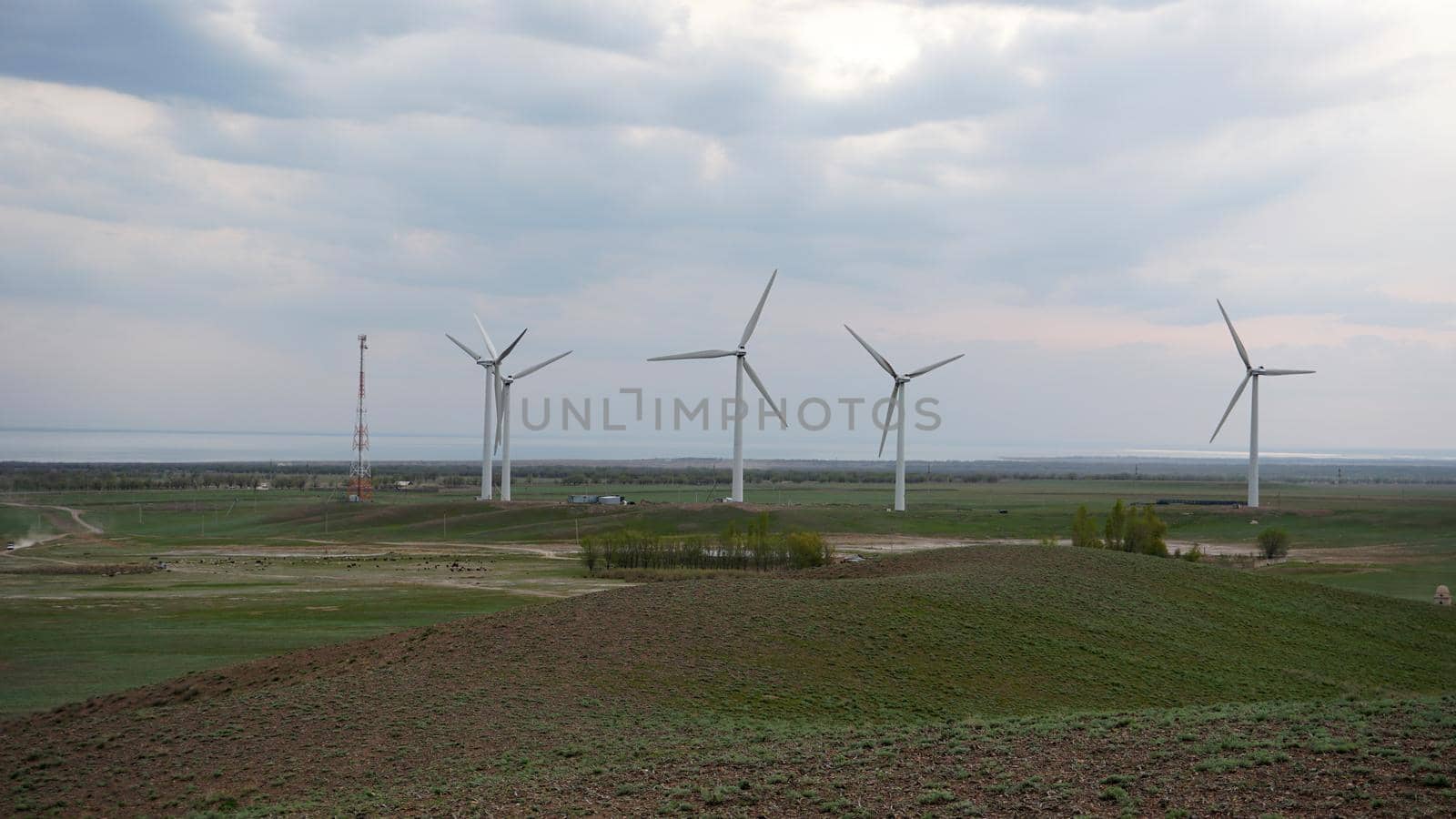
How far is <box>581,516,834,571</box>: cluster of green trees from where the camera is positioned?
67938mm

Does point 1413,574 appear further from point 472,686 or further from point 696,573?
point 472,686

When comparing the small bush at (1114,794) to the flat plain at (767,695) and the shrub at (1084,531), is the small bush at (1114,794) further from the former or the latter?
the shrub at (1084,531)

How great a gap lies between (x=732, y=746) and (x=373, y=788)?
6328 mm

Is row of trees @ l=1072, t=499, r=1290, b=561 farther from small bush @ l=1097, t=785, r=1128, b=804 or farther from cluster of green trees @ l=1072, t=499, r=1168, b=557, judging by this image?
small bush @ l=1097, t=785, r=1128, b=804

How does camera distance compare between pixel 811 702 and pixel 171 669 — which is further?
pixel 171 669

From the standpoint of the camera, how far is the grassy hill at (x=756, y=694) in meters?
16.6

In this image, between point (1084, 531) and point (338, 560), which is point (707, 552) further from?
point (338, 560)

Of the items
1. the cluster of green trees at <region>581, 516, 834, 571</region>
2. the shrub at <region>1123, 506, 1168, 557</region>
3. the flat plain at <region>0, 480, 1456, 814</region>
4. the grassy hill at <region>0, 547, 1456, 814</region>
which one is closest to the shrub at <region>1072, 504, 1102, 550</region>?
the shrub at <region>1123, 506, 1168, 557</region>

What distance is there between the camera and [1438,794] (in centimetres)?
1253

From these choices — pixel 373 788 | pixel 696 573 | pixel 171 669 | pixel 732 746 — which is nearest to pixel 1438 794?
pixel 732 746

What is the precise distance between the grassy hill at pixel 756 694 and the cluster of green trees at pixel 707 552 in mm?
27864

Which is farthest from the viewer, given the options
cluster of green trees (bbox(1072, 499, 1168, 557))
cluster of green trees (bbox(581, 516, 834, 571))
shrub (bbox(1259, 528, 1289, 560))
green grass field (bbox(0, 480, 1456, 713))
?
shrub (bbox(1259, 528, 1289, 560))

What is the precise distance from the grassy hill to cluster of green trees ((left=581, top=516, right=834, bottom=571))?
27.9m

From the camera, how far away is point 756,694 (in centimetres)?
2456
